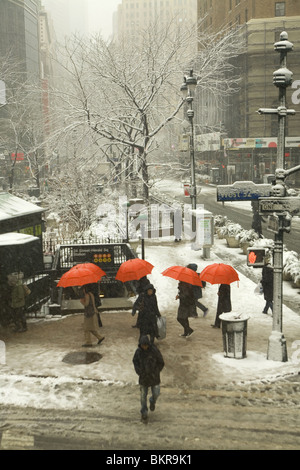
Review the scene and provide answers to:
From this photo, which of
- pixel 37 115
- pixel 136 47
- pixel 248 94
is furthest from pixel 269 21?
pixel 136 47

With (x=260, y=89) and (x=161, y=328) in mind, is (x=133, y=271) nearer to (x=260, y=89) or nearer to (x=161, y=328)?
(x=161, y=328)

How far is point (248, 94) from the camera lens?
63.0 m

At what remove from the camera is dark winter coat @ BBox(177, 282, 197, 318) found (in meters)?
11.7

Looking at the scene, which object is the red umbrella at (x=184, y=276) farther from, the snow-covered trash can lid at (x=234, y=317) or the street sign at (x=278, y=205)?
the street sign at (x=278, y=205)

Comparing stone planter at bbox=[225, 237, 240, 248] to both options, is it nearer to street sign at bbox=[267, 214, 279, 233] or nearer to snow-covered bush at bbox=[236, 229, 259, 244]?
snow-covered bush at bbox=[236, 229, 259, 244]

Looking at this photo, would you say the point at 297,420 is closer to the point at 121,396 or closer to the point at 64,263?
the point at 121,396

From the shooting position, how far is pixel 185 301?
11.8 metres

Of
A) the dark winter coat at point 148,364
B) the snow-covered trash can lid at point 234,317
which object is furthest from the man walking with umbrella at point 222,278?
the dark winter coat at point 148,364

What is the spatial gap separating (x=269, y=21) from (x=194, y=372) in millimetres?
60413

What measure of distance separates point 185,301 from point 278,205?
327 centimetres

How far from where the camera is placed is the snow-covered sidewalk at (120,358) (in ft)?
29.6

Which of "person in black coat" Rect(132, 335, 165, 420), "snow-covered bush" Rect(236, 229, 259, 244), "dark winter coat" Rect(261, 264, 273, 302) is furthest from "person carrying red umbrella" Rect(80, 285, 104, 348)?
"snow-covered bush" Rect(236, 229, 259, 244)

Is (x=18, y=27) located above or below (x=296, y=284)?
above

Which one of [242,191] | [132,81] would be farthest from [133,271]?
[132,81]
